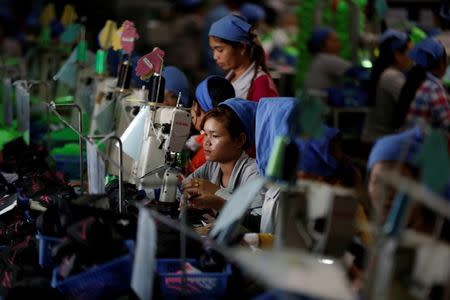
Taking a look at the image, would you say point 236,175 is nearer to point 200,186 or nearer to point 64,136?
point 200,186

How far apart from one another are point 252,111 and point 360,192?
1.07 meters

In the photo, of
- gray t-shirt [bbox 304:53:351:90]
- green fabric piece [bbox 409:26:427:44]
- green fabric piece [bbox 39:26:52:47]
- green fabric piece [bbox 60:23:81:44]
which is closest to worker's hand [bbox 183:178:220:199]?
green fabric piece [bbox 60:23:81:44]

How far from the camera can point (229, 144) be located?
10.3 feet

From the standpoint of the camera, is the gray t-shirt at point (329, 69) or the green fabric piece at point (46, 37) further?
the gray t-shirt at point (329, 69)

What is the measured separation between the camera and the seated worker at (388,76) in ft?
18.6

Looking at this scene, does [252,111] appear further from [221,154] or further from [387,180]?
[387,180]

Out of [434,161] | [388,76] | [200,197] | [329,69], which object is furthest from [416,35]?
[434,161]

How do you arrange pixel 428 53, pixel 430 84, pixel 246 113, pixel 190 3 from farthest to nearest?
1. pixel 190 3
2. pixel 428 53
3. pixel 430 84
4. pixel 246 113

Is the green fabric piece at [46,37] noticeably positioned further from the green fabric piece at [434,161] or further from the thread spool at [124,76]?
the green fabric piece at [434,161]

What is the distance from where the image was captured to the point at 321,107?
1.79m

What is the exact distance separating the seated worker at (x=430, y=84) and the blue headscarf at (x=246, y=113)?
3.55ft

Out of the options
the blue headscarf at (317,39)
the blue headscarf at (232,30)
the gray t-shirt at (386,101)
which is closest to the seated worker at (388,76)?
the gray t-shirt at (386,101)

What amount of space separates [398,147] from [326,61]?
16.4ft

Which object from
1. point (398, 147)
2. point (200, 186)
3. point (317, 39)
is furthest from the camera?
point (317, 39)
